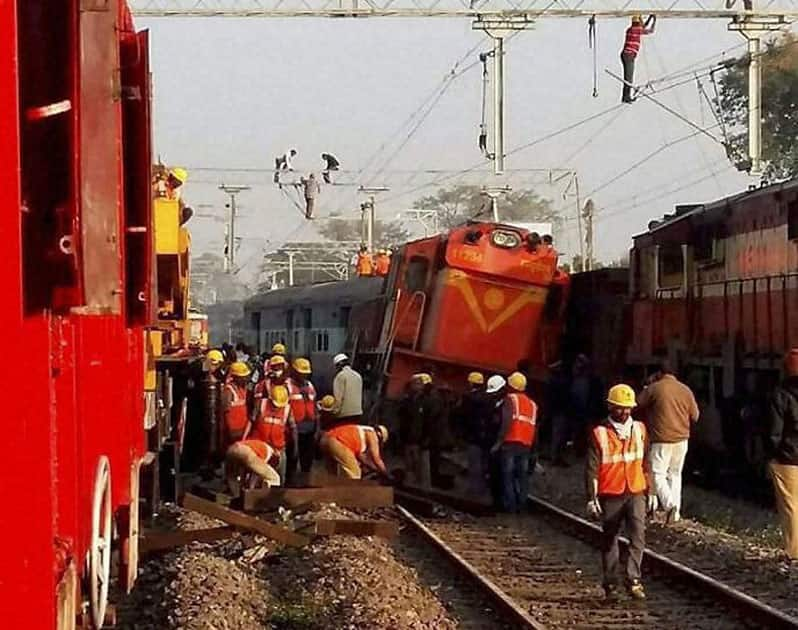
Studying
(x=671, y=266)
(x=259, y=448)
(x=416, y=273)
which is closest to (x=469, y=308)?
(x=416, y=273)

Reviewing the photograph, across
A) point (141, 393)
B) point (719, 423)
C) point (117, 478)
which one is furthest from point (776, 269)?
point (117, 478)

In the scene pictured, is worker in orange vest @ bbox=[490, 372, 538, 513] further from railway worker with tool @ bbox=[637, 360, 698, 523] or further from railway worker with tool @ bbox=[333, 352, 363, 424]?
railway worker with tool @ bbox=[333, 352, 363, 424]

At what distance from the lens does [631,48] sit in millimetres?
21109

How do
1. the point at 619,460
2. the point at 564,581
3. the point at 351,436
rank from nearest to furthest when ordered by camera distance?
the point at 619,460, the point at 564,581, the point at 351,436

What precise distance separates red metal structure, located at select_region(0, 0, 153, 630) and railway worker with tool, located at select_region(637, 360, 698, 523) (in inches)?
495

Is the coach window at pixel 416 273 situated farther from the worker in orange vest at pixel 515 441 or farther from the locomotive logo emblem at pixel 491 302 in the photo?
the worker in orange vest at pixel 515 441

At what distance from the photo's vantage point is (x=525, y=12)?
2123cm

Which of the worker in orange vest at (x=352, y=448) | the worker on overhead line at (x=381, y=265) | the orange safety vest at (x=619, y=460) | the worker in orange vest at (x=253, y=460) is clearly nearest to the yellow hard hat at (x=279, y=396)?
the worker in orange vest at (x=253, y=460)

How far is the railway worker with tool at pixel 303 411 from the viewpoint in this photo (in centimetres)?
1958

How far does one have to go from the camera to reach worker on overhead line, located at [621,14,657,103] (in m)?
21.0

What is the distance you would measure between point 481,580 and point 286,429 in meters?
5.76

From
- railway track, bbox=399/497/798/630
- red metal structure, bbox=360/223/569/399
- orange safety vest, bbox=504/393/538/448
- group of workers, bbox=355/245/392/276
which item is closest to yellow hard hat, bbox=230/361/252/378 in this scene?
railway track, bbox=399/497/798/630

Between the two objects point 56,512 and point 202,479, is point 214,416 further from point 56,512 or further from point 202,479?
point 56,512

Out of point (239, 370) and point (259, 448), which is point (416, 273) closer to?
point (239, 370)
